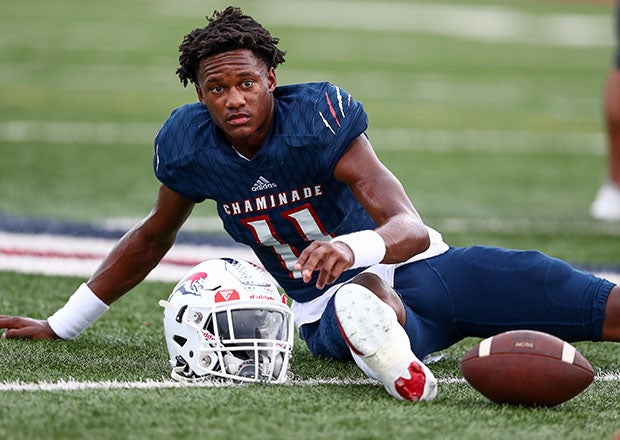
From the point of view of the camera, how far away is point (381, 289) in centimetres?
341

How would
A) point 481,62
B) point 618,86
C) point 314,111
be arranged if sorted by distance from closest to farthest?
point 314,111 → point 618,86 → point 481,62

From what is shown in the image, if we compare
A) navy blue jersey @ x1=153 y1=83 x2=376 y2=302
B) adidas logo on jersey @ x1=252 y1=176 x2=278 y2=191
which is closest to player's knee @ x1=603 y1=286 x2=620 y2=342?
navy blue jersey @ x1=153 y1=83 x2=376 y2=302

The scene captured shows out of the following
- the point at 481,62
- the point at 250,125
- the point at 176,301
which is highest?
the point at 250,125

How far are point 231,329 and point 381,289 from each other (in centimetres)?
44

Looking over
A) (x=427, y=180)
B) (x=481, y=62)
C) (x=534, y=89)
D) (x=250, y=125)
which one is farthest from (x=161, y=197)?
(x=481, y=62)

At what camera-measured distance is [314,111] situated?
11.9 feet

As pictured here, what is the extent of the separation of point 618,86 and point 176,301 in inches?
180

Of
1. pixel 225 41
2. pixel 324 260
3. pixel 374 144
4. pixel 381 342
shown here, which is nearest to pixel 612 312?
pixel 381 342

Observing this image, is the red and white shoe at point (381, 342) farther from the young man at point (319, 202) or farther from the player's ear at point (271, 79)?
the player's ear at point (271, 79)

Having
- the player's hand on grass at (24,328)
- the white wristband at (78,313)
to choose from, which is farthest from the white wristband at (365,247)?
the player's hand on grass at (24,328)

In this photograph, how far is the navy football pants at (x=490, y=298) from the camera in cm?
362

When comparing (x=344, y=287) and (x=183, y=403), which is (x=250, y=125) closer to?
(x=344, y=287)

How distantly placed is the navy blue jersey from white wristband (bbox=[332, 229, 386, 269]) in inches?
16.6

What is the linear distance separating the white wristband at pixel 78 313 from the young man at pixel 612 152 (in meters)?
4.18
